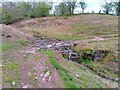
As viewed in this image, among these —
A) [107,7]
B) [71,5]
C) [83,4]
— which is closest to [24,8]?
[71,5]

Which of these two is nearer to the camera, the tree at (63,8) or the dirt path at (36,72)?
the dirt path at (36,72)

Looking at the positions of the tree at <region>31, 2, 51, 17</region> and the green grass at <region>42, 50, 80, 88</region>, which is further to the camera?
the tree at <region>31, 2, 51, 17</region>

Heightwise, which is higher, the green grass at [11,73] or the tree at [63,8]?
the tree at [63,8]

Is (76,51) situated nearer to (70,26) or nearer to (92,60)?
(92,60)

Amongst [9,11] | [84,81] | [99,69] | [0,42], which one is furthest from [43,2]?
[84,81]

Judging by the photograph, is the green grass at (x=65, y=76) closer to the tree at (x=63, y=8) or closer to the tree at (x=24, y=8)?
the tree at (x=24, y=8)

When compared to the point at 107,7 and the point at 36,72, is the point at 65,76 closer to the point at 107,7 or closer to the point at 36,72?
the point at 36,72

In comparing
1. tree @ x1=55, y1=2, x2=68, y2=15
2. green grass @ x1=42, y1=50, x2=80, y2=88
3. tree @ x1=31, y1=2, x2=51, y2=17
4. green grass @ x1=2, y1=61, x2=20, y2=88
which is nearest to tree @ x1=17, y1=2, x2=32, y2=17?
tree @ x1=31, y1=2, x2=51, y2=17

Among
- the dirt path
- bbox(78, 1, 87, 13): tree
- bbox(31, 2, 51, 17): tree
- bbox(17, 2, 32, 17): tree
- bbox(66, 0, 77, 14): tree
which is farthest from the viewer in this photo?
bbox(78, 1, 87, 13): tree

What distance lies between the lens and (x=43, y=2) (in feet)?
172

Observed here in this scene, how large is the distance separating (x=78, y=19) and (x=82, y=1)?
58.7 feet

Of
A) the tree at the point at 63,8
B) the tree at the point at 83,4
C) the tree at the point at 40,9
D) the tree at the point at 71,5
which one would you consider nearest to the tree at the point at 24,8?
the tree at the point at 40,9

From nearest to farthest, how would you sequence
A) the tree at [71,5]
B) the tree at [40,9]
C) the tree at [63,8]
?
the tree at [40,9], the tree at [63,8], the tree at [71,5]

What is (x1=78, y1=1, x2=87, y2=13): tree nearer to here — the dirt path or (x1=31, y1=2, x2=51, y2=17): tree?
(x1=31, y1=2, x2=51, y2=17): tree
